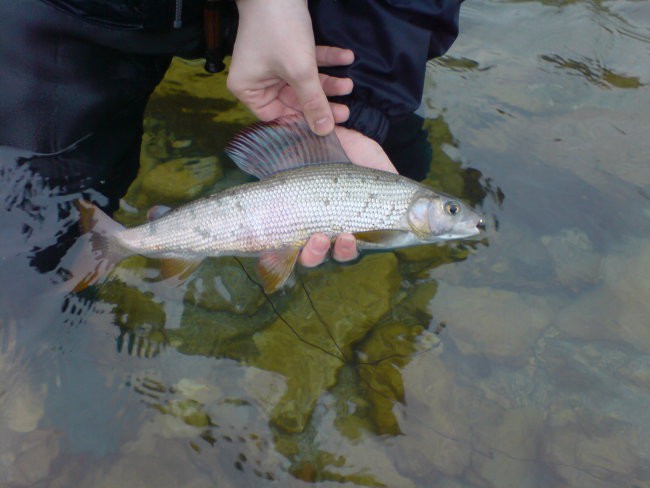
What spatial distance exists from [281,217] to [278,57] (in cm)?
81

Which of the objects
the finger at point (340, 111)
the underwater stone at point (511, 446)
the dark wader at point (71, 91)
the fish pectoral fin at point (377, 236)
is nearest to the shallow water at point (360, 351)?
the underwater stone at point (511, 446)

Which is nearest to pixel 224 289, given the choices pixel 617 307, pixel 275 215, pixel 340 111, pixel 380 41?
pixel 275 215

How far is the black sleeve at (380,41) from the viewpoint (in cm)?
342

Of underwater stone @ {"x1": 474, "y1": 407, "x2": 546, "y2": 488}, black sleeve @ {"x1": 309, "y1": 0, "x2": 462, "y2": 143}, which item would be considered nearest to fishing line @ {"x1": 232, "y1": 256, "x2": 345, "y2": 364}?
underwater stone @ {"x1": 474, "y1": 407, "x2": 546, "y2": 488}

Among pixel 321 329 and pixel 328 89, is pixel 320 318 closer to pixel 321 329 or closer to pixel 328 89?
pixel 321 329

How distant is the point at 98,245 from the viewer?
123 inches

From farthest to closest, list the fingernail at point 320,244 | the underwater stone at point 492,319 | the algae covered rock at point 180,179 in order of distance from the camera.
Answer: the algae covered rock at point 180,179, the underwater stone at point 492,319, the fingernail at point 320,244

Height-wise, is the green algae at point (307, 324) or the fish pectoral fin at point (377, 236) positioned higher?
the fish pectoral fin at point (377, 236)

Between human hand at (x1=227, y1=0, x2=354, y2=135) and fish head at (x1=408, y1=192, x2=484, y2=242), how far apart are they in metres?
0.66

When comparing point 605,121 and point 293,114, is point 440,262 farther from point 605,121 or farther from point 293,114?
point 605,121

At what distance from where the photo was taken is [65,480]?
9.25 feet

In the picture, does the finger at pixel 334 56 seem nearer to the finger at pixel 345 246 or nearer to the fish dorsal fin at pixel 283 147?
the fish dorsal fin at pixel 283 147

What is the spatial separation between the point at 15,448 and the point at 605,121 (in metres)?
4.63

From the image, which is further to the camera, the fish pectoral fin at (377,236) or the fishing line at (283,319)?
the fishing line at (283,319)
